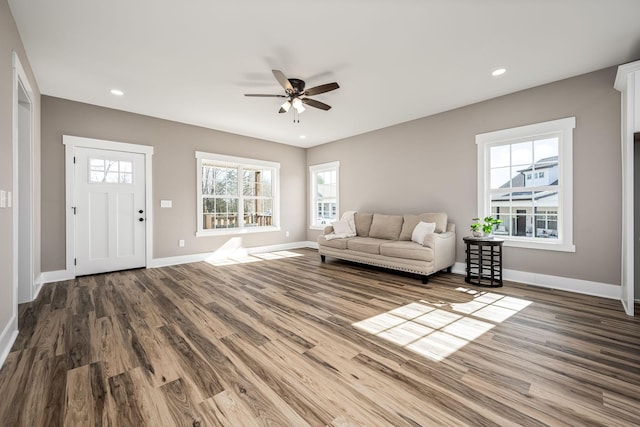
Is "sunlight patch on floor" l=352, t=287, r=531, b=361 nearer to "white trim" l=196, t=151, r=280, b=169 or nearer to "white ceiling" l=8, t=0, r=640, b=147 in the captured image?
"white ceiling" l=8, t=0, r=640, b=147

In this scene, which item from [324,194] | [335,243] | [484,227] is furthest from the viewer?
[324,194]

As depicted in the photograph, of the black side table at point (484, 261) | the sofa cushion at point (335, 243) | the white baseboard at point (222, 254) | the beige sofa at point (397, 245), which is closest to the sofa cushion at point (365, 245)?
the beige sofa at point (397, 245)

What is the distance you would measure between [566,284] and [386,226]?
2.54 metres

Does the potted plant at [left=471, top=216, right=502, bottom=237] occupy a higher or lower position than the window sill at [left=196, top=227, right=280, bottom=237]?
higher

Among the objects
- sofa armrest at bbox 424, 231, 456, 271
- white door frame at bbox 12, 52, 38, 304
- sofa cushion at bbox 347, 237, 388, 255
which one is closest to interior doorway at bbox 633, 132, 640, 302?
sofa armrest at bbox 424, 231, 456, 271

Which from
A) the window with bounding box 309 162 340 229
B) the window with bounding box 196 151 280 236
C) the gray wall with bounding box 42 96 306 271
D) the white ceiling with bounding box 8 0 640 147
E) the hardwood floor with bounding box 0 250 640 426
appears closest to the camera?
the hardwood floor with bounding box 0 250 640 426

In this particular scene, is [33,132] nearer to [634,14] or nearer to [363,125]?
[363,125]

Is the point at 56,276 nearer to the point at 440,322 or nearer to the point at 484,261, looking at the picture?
the point at 440,322

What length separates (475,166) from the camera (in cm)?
418

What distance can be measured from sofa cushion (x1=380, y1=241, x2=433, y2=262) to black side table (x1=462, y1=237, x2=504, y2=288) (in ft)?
2.03

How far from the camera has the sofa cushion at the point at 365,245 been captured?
4395mm

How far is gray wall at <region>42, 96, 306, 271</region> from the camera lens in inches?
154

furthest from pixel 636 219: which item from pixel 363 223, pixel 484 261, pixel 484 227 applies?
pixel 363 223

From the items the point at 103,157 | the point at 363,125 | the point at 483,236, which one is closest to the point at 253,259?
the point at 103,157
